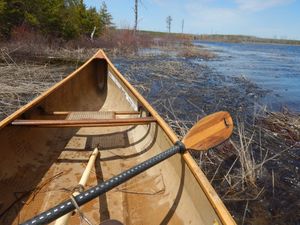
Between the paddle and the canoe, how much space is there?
0.48 ft

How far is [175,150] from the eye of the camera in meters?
2.04

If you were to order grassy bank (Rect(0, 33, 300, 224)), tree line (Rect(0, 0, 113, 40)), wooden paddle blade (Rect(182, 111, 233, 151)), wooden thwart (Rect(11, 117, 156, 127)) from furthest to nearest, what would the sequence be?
tree line (Rect(0, 0, 113, 40)) → grassy bank (Rect(0, 33, 300, 224)) → wooden thwart (Rect(11, 117, 156, 127)) → wooden paddle blade (Rect(182, 111, 233, 151))

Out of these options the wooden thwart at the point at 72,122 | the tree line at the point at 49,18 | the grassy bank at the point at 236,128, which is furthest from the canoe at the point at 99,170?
the tree line at the point at 49,18

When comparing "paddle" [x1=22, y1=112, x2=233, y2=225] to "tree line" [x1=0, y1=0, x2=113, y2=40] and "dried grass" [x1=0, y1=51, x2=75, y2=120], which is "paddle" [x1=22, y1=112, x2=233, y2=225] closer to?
"dried grass" [x1=0, y1=51, x2=75, y2=120]

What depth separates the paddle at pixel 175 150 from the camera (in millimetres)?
1332

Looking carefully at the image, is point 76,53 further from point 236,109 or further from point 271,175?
point 271,175

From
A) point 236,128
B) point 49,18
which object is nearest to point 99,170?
point 236,128

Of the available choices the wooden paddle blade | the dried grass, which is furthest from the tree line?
the wooden paddle blade

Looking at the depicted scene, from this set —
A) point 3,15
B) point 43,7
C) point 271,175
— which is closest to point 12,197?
point 271,175

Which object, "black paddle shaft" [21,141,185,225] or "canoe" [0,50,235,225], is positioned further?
"canoe" [0,50,235,225]

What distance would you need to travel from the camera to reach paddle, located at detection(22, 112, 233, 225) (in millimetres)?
1332

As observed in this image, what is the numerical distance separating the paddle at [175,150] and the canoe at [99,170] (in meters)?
0.15

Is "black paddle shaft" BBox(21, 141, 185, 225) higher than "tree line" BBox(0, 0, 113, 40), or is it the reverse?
"tree line" BBox(0, 0, 113, 40)

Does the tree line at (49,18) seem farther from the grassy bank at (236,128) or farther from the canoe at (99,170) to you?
the canoe at (99,170)
